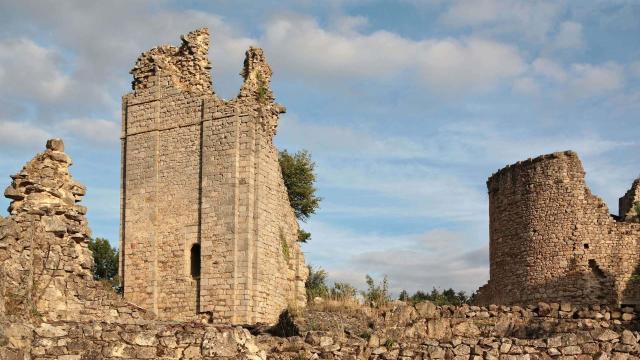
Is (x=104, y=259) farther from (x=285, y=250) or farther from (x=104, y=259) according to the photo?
(x=285, y=250)

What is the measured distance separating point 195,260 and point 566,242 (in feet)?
34.4

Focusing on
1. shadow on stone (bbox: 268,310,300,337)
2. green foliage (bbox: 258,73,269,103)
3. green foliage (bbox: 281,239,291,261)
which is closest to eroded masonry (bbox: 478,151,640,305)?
green foliage (bbox: 281,239,291,261)

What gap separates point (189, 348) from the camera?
32.7 feet

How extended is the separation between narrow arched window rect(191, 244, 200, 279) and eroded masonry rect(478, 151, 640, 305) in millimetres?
9311

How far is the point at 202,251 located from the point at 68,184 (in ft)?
36.5

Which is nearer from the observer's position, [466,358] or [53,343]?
[53,343]

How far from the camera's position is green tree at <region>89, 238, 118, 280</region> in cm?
4253

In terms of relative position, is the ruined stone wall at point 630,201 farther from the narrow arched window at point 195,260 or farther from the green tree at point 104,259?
the green tree at point 104,259

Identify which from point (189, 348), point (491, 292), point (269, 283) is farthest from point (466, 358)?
point (491, 292)

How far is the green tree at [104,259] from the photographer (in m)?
42.5

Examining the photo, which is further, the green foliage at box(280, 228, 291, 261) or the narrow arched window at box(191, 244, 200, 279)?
the green foliage at box(280, 228, 291, 261)

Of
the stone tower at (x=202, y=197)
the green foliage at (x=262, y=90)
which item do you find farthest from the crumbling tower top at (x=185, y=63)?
the green foliage at (x=262, y=90)

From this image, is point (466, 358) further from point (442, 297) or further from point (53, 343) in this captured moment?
point (442, 297)

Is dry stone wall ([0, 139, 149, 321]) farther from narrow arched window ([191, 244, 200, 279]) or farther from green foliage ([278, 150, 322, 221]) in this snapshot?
green foliage ([278, 150, 322, 221])
